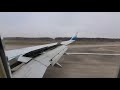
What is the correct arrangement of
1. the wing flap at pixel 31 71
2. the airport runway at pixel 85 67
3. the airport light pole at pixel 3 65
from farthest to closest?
1. the airport runway at pixel 85 67
2. the wing flap at pixel 31 71
3. the airport light pole at pixel 3 65

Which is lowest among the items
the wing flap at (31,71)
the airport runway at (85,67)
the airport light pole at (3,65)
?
the airport runway at (85,67)

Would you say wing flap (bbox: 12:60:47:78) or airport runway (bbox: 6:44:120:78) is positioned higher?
wing flap (bbox: 12:60:47:78)

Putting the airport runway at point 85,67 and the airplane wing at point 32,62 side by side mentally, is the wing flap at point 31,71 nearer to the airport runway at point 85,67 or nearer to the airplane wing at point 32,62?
the airplane wing at point 32,62

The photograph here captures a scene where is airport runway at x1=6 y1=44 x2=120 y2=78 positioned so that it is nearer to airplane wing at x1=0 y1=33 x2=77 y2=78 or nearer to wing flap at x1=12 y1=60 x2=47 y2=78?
airplane wing at x1=0 y1=33 x2=77 y2=78

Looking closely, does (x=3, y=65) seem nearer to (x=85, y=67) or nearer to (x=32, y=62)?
(x=32, y=62)

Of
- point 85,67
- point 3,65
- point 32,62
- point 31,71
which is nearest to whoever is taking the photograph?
point 3,65

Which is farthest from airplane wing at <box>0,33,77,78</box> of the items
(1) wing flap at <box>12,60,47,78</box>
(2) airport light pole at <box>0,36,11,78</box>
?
(2) airport light pole at <box>0,36,11,78</box>

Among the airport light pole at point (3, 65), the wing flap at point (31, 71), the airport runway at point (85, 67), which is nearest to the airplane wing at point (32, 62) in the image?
the wing flap at point (31, 71)

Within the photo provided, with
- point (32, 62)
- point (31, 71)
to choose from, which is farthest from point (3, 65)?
point (32, 62)

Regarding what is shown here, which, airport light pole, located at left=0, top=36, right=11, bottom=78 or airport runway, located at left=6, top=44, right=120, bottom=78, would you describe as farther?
airport runway, located at left=6, top=44, right=120, bottom=78
